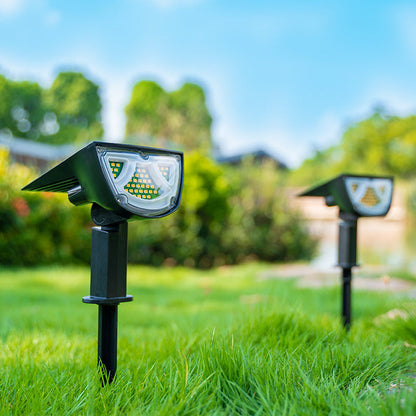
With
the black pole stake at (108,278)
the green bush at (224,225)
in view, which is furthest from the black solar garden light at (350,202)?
the green bush at (224,225)

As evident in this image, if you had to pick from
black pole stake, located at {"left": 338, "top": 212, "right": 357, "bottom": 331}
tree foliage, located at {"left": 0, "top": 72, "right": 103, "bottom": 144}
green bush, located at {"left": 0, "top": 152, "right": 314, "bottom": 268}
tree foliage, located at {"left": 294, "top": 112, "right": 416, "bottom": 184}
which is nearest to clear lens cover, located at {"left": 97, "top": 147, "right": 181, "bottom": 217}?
black pole stake, located at {"left": 338, "top": 212, "right": 357, "bottom": 331}

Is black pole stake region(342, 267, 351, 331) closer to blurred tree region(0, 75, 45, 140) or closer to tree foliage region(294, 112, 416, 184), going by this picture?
blurred tree region(0, 75, 45, 140)

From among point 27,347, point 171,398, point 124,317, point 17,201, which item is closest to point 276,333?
point 171,398

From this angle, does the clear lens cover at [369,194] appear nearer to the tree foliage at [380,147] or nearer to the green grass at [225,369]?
the green grass at [225,369]

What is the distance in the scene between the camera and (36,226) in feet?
24.7

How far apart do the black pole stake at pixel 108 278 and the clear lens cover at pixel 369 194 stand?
4.70 feet

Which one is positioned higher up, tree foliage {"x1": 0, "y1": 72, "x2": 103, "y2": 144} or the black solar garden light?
tree foliage {"x1": 0, "y1": 72, "x2": 103, "y2": 144}

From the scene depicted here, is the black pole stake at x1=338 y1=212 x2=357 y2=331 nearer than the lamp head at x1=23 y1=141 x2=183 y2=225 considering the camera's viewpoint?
No

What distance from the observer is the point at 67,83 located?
42219 mm

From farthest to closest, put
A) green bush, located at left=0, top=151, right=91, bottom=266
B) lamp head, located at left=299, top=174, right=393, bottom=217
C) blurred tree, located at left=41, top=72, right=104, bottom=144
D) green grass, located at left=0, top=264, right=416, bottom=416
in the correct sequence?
blurred tree, located at left=41, top=72, right=104, bottom=144 < green bush, located at left=0, top=151, right=91, bottom=266 < lamp head, located at left=299, top=174, right=393, bottom=217 < green grass, located at left=0, top=264, right=416, bottom=416

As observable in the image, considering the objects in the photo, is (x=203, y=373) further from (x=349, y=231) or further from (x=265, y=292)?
(x=265, y=292)

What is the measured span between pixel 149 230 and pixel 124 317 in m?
4.91

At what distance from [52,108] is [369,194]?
41946 mm

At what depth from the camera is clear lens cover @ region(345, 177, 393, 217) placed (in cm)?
252
